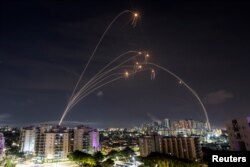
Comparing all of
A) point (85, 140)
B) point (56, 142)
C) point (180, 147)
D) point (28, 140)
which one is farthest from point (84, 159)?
point (28, 140)

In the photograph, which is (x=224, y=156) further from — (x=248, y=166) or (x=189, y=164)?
(x=189, y=164)

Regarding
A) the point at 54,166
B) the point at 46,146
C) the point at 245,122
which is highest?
the point at 245,122

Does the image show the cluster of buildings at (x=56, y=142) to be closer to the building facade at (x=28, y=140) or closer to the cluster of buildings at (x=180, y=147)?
the building facade at (x=28, y=140)

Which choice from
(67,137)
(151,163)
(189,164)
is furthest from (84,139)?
(189,164)

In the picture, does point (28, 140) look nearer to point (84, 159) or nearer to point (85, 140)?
point (85, 140)

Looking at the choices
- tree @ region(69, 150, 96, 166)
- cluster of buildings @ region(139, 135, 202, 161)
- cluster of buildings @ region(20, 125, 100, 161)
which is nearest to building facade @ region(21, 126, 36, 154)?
cluster of buildings @ region(20, 125, 100, 161)

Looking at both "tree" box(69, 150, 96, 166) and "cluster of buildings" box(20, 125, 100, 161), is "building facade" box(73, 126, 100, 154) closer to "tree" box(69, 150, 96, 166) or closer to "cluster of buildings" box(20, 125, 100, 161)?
"cluster of buildings" box(20, 125, 100, 161)

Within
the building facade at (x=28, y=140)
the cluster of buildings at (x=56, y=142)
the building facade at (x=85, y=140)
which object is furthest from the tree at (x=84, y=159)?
the building facade at (x=28, y=140)

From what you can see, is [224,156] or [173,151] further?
[173,151]
